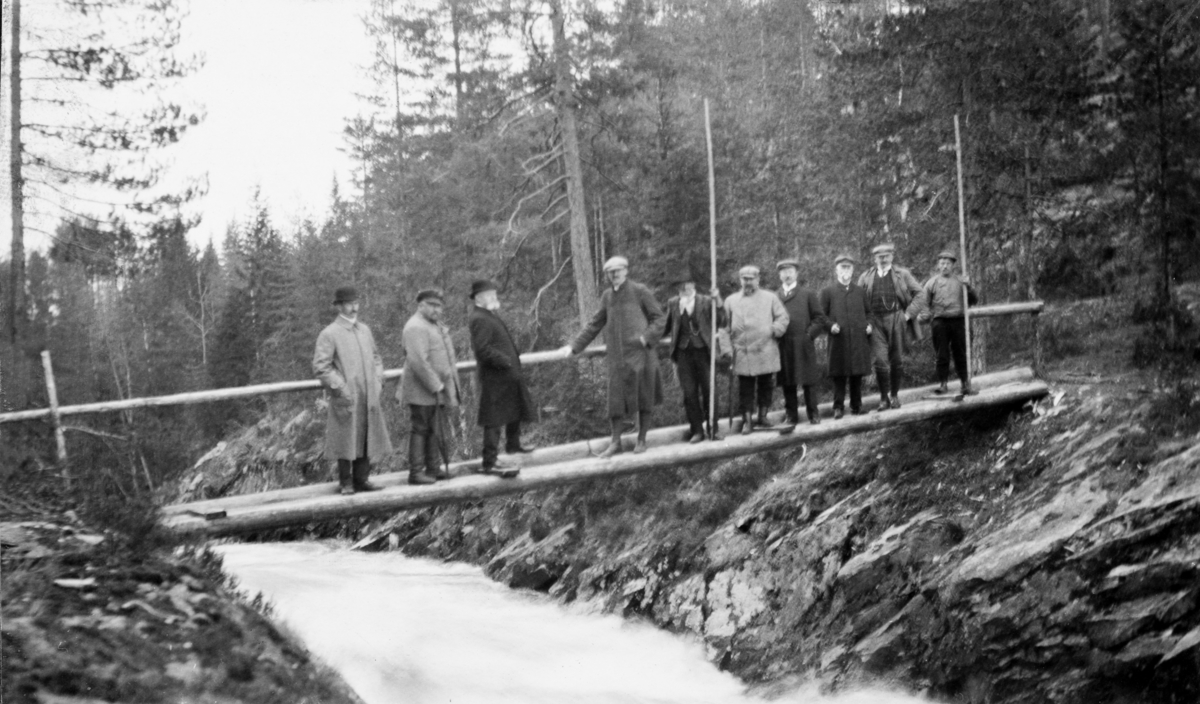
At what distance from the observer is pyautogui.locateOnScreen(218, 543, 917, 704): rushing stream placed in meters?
10.6

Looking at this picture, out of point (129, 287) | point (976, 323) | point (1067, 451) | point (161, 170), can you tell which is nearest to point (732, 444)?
point (1067, 451)

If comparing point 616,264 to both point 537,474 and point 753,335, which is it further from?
point 537,474

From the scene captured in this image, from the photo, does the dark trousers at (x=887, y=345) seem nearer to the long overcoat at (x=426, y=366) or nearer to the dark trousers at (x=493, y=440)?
the dark trousers at (x=493, y=440)

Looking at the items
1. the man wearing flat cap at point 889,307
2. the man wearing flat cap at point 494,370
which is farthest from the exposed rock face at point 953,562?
the man wearing flat cap at point 494,370

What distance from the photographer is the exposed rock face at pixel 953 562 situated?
803cm

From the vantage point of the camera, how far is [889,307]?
37.8 feet

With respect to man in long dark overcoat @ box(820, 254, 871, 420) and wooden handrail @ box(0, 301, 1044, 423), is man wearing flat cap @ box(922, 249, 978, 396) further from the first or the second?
wooden handrail @ box(0, 301, 1044, 423)

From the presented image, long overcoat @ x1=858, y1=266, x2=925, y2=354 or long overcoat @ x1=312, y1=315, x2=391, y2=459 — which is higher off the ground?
long overcoat @ x1=858, y1=266, x2=925, y2=354

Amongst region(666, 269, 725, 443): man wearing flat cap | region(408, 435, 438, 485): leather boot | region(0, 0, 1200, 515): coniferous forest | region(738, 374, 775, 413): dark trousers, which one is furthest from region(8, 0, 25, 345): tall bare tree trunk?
region(738, 374, 775, 413): dark trousers

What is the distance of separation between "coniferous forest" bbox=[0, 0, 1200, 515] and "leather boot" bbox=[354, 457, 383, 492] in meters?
1.90

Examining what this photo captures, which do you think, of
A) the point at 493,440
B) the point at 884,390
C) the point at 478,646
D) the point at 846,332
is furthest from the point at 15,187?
the point at 884,390

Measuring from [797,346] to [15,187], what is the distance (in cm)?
734

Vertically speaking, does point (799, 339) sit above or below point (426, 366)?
above

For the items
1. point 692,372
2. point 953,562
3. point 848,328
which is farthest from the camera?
point 848,328
